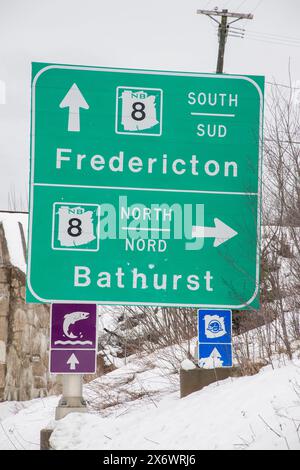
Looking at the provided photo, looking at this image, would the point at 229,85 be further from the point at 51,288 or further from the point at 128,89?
the point at 51,288

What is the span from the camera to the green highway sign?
891 cm

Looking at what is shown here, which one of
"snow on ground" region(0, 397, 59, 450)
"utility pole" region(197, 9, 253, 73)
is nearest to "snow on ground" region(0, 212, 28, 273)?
"snow on ground" region(0, 397, 59, 450)

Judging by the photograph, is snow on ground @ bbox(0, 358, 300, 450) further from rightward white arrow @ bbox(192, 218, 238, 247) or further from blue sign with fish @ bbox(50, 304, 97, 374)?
rightward white arrow @ bbox(192, 218, 238, 247)

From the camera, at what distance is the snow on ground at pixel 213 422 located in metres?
6.54

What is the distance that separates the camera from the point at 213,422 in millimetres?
7117

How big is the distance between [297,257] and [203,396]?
2178mm

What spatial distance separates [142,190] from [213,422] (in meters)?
2.82

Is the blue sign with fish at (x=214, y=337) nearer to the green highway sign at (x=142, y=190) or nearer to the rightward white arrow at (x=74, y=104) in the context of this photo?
the green highway sign at (x=142, y=190)

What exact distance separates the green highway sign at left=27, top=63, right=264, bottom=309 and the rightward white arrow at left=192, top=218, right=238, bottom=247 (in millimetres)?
10

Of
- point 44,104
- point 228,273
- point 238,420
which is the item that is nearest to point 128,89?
point 44,104

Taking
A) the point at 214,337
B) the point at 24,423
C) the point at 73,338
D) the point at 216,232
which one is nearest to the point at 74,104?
the point at 216,232

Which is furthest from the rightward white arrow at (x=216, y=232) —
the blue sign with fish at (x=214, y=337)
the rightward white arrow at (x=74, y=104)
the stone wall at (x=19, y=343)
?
the stone wall at (x=19, y=343)

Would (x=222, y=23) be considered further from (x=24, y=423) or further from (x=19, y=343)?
(x=24, y=423)

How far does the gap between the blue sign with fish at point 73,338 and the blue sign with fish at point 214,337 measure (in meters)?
1.14
